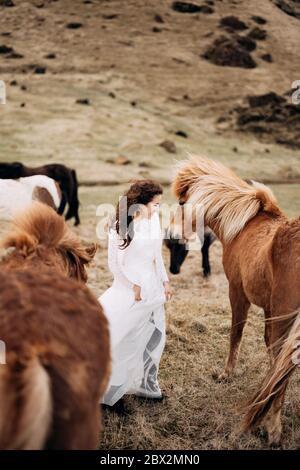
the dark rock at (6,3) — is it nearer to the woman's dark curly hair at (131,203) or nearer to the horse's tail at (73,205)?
the horse's tail at (73,205)

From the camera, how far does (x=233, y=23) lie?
39031 millimetres

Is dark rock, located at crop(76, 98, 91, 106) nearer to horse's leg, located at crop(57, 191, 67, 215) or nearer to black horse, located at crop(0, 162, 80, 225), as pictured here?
black horse, located at crop(0, 162, 80, 225)

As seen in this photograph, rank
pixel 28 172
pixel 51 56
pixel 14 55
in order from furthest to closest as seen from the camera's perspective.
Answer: pixel 51 56 < pixel 14 55 < pixel 28 172

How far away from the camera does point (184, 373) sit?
3844mm

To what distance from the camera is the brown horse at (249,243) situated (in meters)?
2.78

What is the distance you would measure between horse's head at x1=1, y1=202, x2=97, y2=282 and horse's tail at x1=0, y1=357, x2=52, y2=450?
29.2 inches

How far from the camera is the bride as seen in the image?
326cm

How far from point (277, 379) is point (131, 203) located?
5.35 feet

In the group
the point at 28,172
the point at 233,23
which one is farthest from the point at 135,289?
the point at 233,23

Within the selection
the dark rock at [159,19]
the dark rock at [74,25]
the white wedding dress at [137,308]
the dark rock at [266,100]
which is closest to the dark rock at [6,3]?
the dark rock at [74,25]

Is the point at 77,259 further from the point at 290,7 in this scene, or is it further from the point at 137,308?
the point at 290,7

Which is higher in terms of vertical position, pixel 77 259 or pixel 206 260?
pixel 77 259

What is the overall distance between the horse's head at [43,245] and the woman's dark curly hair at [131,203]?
0.86 m

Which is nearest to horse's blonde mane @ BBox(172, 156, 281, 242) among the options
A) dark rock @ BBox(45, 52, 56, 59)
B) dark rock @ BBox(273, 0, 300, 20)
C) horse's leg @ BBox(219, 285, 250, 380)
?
horse's leg @ BBox(219, 285, 250, 380)
